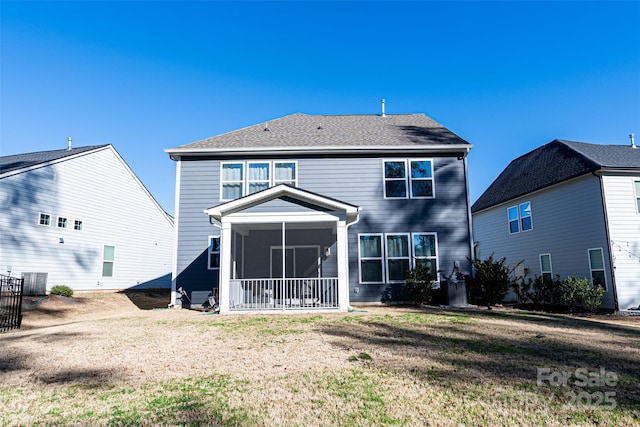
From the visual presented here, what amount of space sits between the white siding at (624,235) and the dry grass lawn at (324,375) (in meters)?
5.55

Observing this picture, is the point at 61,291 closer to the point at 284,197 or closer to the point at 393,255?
the point at 284,197

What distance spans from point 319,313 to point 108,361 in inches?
222

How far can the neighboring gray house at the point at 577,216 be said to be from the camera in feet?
41.9

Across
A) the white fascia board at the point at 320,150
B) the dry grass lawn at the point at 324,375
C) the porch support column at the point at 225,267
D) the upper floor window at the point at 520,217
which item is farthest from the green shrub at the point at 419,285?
the upper floor window at the point at 520,217

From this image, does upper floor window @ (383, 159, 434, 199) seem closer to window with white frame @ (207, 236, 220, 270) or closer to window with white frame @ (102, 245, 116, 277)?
window with white frame @ (207, 236, 220, 270)

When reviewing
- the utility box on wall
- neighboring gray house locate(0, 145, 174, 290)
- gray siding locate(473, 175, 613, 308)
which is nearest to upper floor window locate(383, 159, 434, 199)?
gray siding locate(473, 175, 613, 308)

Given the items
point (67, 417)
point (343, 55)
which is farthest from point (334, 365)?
point (343, 55)

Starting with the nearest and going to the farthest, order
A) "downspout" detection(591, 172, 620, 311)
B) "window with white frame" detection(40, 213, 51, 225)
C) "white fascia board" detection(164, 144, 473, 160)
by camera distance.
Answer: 1. "downspout" detection(591, 172, 620, 311)
2. "white fascia board" detection(164, 144, 473, 160)
3. "window with white frame" detection(40, 213, 51, 225)

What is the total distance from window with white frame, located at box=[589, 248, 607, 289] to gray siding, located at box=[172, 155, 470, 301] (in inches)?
179

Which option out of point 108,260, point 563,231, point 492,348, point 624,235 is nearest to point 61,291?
point 108,260

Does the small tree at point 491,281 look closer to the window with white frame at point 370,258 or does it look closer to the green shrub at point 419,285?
the green shrub at point 419,285

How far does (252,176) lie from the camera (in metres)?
13.7

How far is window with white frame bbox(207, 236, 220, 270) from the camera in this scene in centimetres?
1300

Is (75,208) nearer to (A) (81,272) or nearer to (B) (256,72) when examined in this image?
(A) (81,272)
